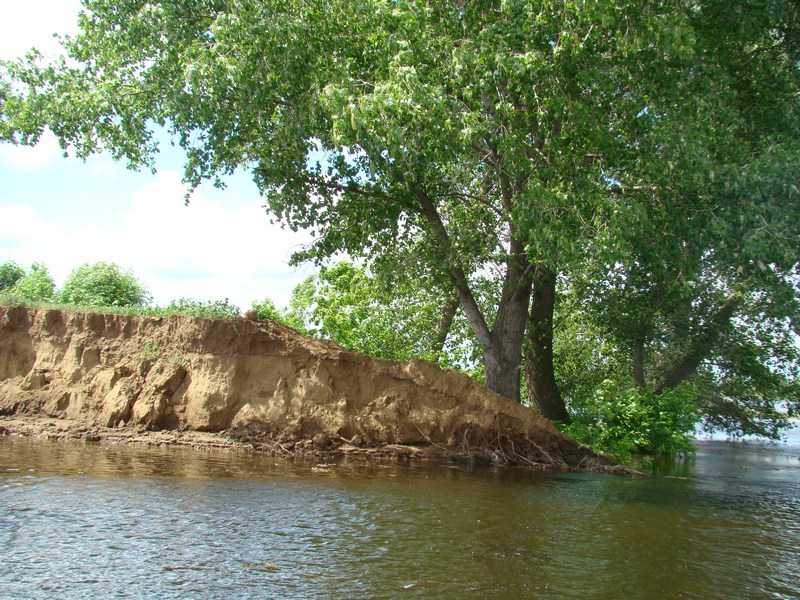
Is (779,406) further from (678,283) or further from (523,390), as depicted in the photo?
(678,283)

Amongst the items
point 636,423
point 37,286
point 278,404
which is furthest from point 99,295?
point 636,423

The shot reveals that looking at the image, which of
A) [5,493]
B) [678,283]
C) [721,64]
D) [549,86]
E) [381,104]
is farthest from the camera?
[721,64]

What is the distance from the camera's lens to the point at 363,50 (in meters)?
16.2

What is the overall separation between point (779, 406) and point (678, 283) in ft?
42.4

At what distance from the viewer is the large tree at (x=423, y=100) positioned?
13.9 meters

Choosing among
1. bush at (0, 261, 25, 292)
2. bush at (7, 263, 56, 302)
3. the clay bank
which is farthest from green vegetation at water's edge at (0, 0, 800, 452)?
bush at (0, 261, 25, 292)

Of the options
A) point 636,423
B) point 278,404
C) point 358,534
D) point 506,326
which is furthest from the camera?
point 636,423

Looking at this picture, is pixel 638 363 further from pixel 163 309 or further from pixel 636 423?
pixel 163 309

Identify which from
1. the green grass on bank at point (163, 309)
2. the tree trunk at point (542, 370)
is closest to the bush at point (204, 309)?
the green grass on bank at point (163, 309)

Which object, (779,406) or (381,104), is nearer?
(381,104)

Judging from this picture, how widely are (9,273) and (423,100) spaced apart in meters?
19.9

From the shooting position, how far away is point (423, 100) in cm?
1335

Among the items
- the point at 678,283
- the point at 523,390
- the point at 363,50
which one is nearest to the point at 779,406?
the point at 523,390

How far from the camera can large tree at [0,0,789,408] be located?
1395 centimetres
